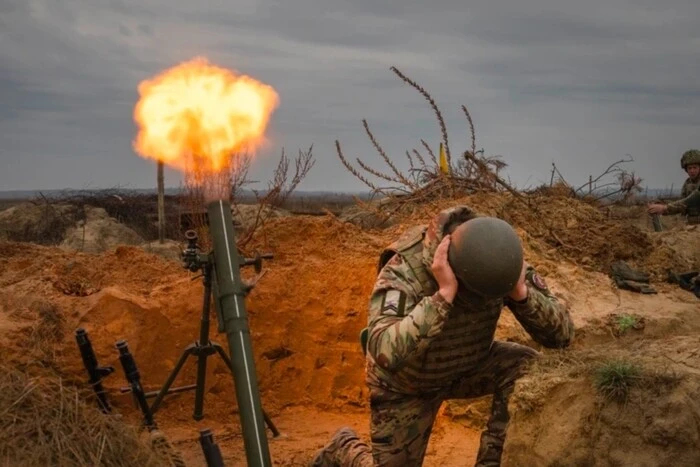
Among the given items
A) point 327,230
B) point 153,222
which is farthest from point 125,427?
point 153,222

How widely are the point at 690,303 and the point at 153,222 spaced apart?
729 inches

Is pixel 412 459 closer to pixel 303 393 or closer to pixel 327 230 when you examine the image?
pixel 303 393

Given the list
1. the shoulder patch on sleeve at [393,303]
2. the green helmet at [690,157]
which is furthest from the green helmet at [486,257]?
the green helmet at [690,157]

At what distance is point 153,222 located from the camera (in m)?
24.2

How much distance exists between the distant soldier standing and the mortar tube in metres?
8.26

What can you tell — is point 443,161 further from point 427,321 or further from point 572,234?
point 427,321

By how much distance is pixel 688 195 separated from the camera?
12586mm

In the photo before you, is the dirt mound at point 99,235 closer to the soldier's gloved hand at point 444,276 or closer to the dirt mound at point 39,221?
the dirt mound at point 39,221

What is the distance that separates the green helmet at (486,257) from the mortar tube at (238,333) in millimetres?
1079

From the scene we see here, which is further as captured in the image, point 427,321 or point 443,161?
point 443,161

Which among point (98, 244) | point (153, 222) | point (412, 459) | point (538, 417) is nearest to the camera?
point (538, 417)

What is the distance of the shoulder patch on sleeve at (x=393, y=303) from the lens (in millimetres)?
4641

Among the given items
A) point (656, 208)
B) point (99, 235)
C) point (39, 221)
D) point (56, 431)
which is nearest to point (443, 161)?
point (656, 208)

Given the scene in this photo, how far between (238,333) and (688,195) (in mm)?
9819
